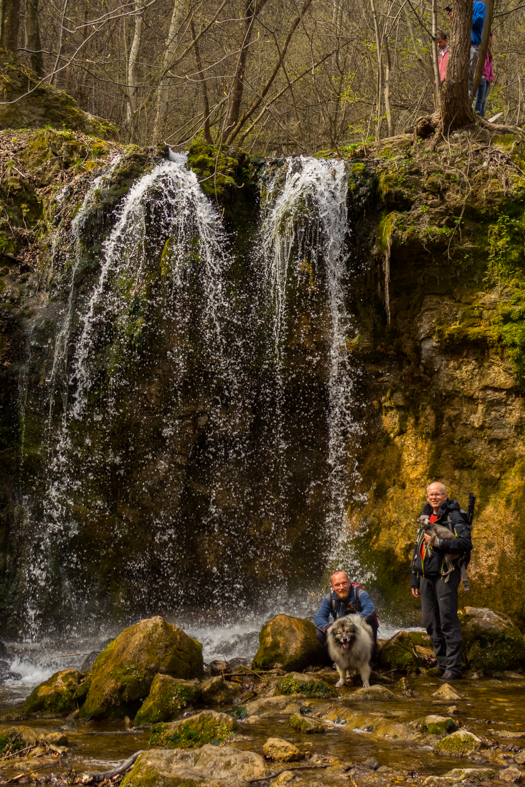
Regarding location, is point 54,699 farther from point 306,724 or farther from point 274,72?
point 274,72

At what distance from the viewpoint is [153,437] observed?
8828 mm

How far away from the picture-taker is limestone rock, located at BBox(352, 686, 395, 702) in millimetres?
4925

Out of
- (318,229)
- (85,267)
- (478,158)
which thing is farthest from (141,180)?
(478,158)

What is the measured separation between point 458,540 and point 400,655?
4.67 feet

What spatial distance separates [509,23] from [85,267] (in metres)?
14.6

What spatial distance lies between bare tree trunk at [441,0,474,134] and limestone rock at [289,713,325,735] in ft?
25.8

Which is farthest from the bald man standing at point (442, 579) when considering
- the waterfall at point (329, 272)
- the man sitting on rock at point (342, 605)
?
the waterfall at point (329, 272)

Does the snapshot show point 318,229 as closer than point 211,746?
No

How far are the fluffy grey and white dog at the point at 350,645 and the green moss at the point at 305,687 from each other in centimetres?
17

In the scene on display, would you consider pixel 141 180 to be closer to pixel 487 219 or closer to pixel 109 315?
pixel 109 315

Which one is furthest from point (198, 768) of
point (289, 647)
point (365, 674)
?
point (289, 647)

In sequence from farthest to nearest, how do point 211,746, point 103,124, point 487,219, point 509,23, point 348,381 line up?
point 509,23, point 103,124, point 348,381, point 487,219, point 211,746

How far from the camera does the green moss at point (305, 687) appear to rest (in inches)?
202

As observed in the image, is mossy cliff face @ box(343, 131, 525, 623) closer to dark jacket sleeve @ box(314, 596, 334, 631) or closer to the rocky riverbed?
the rocky riverbed
